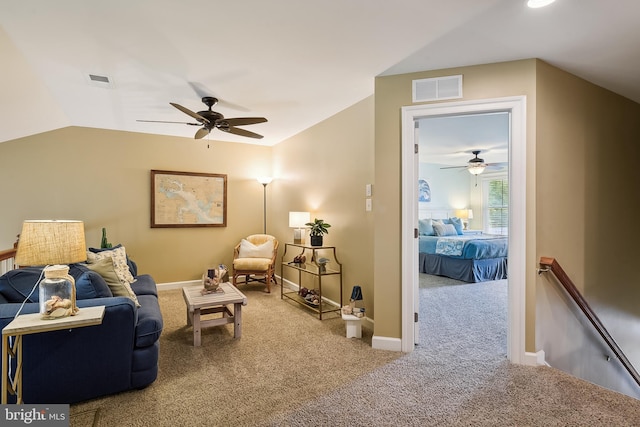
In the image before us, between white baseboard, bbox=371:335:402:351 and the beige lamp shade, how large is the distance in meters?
2.41

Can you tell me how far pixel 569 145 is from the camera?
2.97m

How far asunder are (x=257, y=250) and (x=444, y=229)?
14.1 ft

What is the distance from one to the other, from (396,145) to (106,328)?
2.67 m

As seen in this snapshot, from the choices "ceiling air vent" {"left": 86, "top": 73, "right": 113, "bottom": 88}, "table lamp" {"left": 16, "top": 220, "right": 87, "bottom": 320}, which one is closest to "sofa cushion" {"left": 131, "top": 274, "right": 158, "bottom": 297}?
"table lamp" {"left": 16, "top": 220, "right": 87, "bottom": 320}

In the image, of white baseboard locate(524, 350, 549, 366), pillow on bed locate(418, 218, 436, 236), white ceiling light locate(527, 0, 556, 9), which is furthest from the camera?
pillow on bed locate(418, 218, 436, 236)

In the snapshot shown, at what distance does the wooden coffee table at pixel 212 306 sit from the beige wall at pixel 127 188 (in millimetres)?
2103

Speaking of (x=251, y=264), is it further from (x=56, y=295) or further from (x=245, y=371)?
(x=56, y=295)

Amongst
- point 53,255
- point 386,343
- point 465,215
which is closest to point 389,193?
point 386,343

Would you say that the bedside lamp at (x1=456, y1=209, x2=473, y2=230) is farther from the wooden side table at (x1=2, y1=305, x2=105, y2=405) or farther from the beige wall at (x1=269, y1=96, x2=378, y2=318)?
the wooden side table at (x1=2, y1=305, x2=105, y2=405)

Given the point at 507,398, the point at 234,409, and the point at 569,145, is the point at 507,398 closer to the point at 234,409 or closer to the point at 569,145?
the point at 234,409

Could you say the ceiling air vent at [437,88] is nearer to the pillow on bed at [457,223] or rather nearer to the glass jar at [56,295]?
Result: the glass jar at [56,295]

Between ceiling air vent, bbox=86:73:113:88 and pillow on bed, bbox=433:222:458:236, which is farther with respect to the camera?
pillow on bed, bbox=433:222:458:236

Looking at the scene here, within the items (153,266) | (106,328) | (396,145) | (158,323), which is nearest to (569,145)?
(396,145)

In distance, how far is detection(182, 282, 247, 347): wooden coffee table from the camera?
3.11 metres
